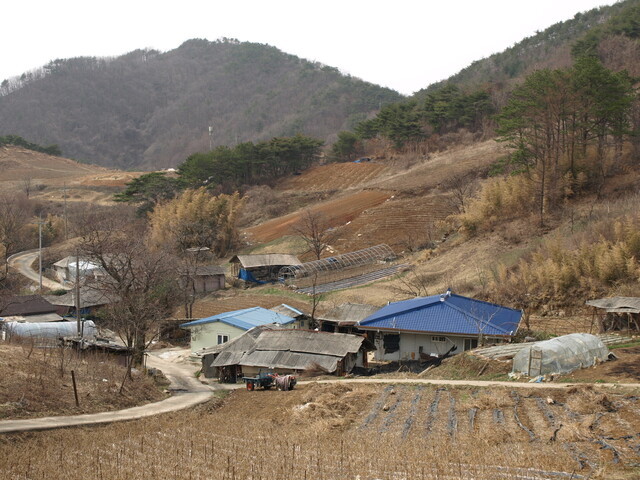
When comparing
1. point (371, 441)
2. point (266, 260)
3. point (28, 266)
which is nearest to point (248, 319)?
point (266, 260)

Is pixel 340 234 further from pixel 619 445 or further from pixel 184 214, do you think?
pixel 619 445

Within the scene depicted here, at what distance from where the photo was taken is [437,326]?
23453mm

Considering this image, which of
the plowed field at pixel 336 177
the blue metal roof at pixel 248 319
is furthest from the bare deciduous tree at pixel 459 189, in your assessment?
the blue metal roof at pixel 248 319

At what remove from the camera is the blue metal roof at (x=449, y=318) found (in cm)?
2309

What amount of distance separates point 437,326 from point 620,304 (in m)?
6.19

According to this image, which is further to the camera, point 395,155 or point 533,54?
point 533,54

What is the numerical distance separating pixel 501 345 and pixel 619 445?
32.3ft

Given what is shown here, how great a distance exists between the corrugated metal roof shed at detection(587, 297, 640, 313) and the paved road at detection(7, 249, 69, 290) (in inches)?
1452

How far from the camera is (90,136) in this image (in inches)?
6885

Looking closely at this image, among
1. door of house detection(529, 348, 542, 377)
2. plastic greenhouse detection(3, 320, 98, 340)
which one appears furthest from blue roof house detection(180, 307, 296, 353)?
door of house detection(529, 348, 542, 377)

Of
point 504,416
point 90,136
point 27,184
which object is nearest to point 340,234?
point 504,416

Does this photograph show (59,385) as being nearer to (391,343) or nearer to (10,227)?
(391,343)

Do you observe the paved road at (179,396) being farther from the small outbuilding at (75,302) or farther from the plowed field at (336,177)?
the plowed field at (336,177)

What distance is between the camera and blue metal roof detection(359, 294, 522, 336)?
75.8ft
